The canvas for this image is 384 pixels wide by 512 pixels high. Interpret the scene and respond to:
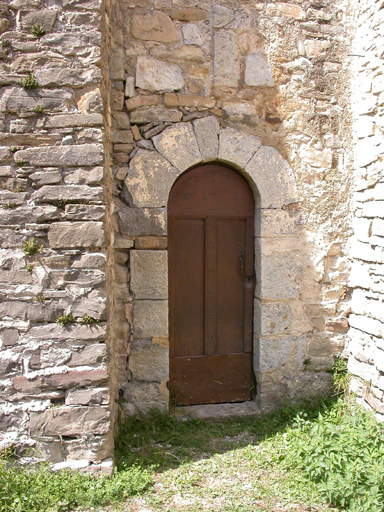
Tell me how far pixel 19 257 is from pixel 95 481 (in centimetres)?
148

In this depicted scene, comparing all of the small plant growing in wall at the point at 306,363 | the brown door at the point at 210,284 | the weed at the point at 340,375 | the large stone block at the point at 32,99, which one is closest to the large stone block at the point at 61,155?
the large stone block at the point at 32,99

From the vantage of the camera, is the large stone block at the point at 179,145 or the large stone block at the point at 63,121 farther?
the large stone block at the point at 179,145

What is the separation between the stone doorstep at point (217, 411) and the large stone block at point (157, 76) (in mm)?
2659

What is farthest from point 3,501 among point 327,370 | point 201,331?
point 327,370

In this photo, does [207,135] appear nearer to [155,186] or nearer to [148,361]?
[155,186]

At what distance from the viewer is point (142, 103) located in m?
3.38

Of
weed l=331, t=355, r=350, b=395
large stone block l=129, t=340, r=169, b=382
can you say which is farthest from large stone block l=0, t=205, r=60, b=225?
weed l=331, t=355, r=350, b=395

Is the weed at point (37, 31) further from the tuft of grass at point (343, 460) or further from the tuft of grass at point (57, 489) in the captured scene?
the tuft of grass at point (343, 460)

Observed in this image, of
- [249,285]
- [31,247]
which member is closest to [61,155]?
[31,247]

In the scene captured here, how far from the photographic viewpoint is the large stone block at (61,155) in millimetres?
2611

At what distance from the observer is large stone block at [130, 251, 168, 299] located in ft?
11.2

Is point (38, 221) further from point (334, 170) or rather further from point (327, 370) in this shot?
point (327, 370)

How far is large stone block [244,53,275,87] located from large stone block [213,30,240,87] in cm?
12

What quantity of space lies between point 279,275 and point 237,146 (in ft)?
3.74
